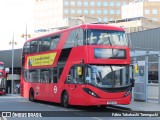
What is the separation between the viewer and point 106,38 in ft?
65.4

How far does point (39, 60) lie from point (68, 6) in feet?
394

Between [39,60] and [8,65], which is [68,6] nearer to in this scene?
[8,65]

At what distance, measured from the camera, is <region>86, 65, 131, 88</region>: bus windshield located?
1920cm

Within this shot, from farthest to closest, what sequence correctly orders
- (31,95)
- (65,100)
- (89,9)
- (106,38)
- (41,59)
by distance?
(89,9) → (31,95) → (41,59) → (65,100) → (106,38)

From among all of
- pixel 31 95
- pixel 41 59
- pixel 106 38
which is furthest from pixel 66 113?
pixel 31 95

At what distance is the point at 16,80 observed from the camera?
65875 millimetres

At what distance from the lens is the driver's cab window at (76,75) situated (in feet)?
64.7

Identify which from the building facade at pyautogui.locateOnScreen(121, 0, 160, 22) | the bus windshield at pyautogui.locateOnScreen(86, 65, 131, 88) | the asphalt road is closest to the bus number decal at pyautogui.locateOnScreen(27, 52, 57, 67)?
the asphalt road

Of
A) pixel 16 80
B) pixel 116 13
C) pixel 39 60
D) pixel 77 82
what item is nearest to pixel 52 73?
pixel 39 60

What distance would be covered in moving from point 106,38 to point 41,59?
6.32 m

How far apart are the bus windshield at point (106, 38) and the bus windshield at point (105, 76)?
3.83 feet

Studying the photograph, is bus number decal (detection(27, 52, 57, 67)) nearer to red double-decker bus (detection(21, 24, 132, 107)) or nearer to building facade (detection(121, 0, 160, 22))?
red double-decker bus (detection(21, 24, 132, 107))

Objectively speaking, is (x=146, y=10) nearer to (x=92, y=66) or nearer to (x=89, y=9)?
(x=89, y=9)

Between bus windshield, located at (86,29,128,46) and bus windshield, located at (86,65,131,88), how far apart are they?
1168mm
